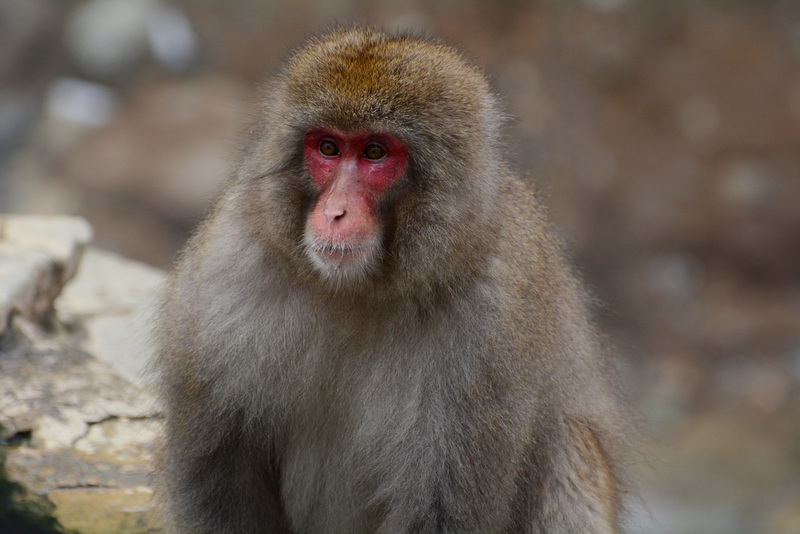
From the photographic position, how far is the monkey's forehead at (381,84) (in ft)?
11.6

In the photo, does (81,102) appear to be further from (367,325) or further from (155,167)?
(367,325)

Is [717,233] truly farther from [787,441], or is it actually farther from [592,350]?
[592,350]

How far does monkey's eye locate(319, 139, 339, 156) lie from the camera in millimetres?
3615

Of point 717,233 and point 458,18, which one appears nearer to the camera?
point 717,233

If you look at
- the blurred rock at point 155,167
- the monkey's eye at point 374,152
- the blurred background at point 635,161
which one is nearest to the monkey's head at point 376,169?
the monkey's eye at point 374,152

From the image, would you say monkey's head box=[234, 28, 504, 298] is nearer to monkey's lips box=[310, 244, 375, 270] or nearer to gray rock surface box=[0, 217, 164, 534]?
monkey's lips box=[310, 244, 375, 270]

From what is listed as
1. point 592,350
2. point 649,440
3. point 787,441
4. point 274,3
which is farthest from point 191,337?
point 274,3

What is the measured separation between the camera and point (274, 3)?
47.0 feet

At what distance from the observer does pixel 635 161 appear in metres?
12.5

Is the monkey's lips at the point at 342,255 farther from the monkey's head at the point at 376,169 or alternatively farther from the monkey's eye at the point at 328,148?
the monkey's eye at the point at 328,148

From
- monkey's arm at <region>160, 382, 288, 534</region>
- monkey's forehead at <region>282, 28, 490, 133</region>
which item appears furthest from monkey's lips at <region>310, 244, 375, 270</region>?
monkey's arm at <region>160, 382, 288, 534</region>

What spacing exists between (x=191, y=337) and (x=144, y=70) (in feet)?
37.8

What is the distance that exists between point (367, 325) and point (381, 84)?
96 cm

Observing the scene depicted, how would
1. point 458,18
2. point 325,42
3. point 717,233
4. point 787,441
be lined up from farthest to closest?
1. point 458,18
2. point 717,233
3. point 787,441
4. point 325,42
